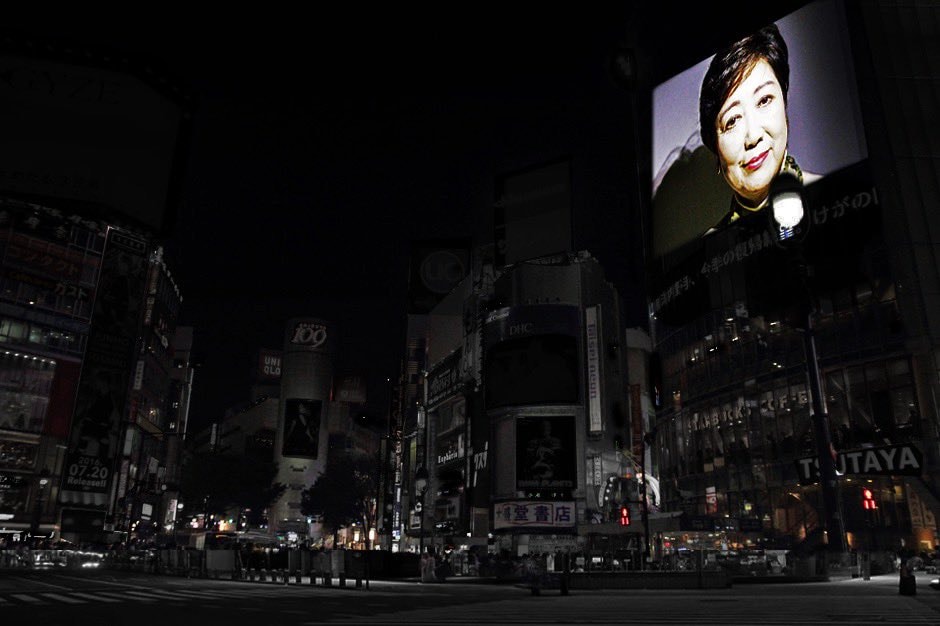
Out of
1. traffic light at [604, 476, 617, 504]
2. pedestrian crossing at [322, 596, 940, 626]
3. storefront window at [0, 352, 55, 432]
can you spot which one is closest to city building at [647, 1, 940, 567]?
traffic light at [604, 476, 617, 504]

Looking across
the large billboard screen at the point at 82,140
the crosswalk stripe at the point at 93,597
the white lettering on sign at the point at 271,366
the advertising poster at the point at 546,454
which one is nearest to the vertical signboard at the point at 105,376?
the advertising poster at the point at 546,454

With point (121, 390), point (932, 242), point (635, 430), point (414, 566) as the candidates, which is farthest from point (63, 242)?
point (932, 242)

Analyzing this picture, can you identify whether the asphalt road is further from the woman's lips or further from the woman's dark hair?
the woman's dark hair

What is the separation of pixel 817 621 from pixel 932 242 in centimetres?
4412

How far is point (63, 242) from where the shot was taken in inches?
2810

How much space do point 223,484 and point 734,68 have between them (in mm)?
75860

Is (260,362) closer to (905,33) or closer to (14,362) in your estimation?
(14,362)

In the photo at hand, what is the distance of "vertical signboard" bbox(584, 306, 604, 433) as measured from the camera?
64000 millimetres

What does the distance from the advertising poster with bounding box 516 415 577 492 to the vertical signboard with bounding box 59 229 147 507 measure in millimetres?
36299

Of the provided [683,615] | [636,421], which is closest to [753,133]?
[636,421]

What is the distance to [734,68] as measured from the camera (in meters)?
54.2

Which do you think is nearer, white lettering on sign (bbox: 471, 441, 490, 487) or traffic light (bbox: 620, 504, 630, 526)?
traffic light (bbox: 620, 504, 630, 526)

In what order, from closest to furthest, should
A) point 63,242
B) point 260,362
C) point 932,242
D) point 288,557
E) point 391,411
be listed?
1. point 288,557
2. point 932,242
3. point 63,242
4. point 391,411
5. point 260,362

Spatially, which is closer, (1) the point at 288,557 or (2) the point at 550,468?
(1) the point at 288,557
